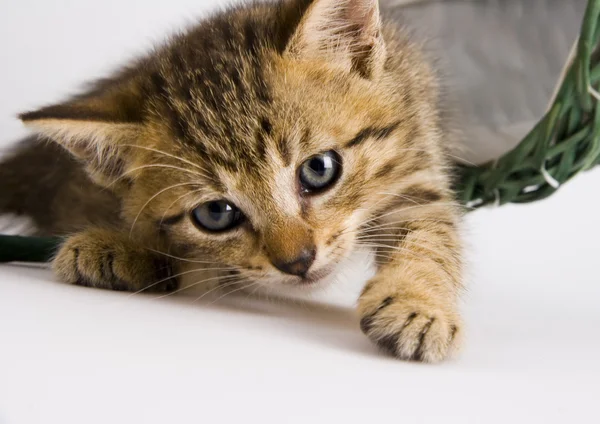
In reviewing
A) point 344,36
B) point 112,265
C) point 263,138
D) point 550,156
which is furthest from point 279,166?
point 550,156

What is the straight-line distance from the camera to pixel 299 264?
119 cm

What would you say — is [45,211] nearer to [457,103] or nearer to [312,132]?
[312,132]

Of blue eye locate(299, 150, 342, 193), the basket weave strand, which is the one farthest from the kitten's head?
the basket weave strand

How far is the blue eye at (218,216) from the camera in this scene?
1262 mm

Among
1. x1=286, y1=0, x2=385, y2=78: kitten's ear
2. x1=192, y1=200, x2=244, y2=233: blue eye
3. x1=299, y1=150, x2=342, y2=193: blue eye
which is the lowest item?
x1=192, y1=200, x2=244, y2=233: blue eye

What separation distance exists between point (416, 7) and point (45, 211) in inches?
46.4

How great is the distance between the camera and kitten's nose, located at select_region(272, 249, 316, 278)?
3.88 feet

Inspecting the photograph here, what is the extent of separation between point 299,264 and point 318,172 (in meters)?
0.17

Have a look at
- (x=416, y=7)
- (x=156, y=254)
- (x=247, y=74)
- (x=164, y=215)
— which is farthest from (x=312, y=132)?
(x=416, y=7)

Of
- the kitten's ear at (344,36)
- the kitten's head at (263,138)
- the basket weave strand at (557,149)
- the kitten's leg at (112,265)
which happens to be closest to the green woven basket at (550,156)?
the basket weave strand at (557,149)

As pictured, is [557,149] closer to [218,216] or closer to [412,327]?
[412,327]

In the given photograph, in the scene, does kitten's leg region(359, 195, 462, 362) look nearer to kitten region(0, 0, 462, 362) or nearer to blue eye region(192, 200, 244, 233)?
kitten region(0, 0, 462, 362)

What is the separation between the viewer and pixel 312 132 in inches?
48.0

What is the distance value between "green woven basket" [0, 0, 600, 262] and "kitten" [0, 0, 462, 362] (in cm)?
18
